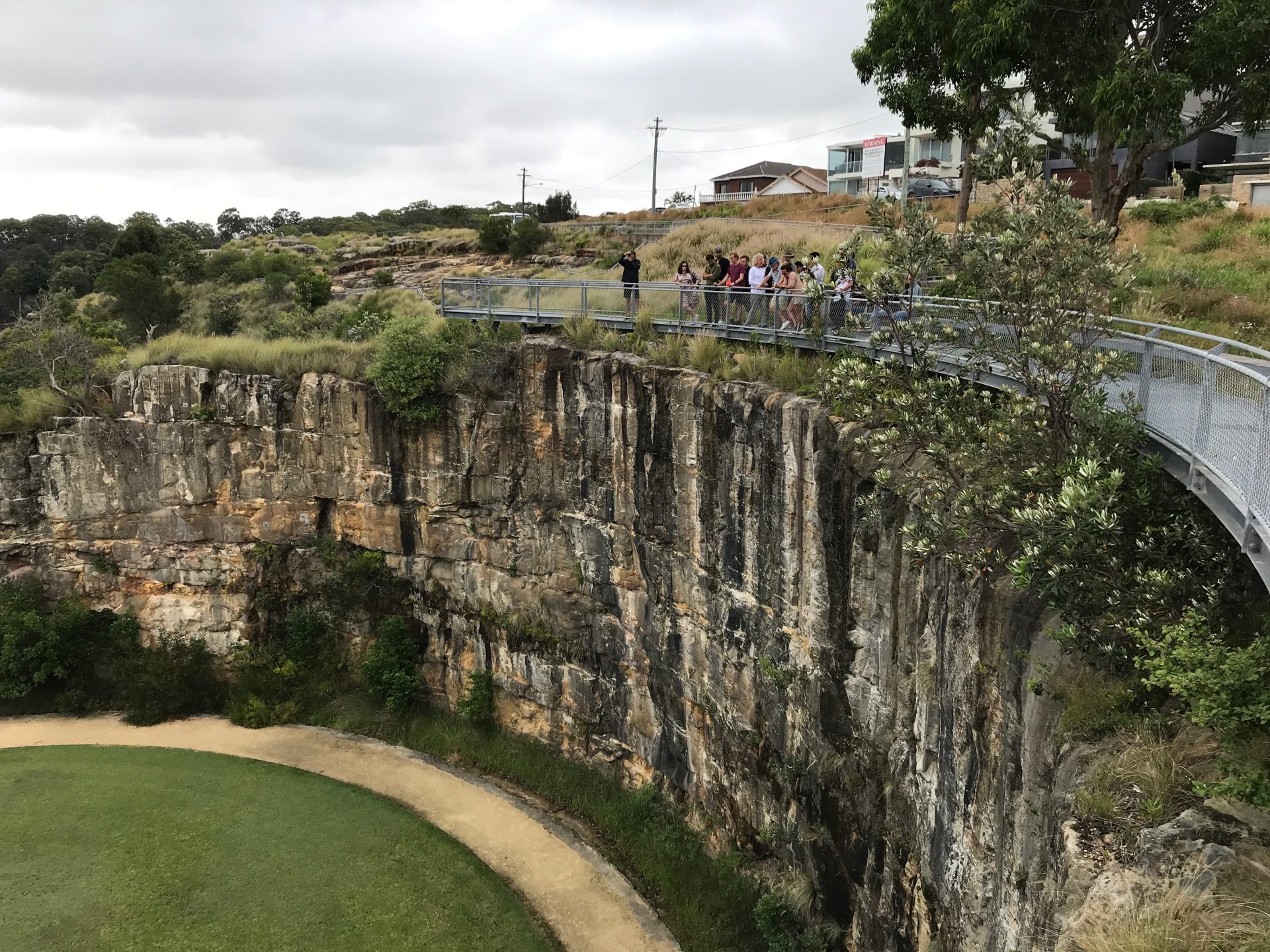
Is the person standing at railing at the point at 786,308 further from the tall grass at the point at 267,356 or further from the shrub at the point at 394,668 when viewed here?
the shrub at the point at 394,668

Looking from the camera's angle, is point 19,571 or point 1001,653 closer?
point 1001,653

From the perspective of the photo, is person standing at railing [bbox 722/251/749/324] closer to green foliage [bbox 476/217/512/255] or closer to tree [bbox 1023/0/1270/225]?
tree [bbox 1023/0/1270/225]

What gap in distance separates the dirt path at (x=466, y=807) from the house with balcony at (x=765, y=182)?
109 feet

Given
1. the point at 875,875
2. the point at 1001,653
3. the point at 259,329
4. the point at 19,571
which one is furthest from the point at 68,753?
the point at 1001,653

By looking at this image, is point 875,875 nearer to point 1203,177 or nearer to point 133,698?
point 133,698

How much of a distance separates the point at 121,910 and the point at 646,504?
10433 mm

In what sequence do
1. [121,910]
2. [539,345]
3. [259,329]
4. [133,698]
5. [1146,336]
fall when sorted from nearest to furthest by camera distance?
[1146,336], [121,910], [539,345], [133,698], [259,329]

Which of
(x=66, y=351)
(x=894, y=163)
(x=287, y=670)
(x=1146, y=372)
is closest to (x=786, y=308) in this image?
(x=1146, y=372)

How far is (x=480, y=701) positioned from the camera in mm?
20250

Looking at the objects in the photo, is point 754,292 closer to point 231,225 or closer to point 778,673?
point 778,673

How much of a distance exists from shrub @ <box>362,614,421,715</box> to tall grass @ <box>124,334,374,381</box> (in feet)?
19.1

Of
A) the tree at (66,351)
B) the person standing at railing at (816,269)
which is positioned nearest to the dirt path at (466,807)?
the tree at (66,351)

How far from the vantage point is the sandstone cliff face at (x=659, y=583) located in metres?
9.27

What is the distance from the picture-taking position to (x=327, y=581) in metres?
21.9
